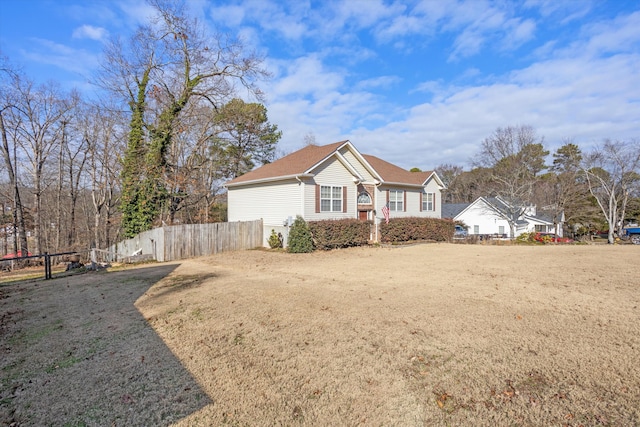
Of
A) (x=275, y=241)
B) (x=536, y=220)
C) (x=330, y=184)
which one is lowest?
(x=275, y=241)

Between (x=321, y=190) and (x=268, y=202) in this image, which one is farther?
(x=268, y=202)

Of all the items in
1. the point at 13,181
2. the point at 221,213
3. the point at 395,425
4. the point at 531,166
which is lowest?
the point at 395,425

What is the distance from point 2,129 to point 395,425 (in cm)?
3077

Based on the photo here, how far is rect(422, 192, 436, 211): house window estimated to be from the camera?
24.8 metres

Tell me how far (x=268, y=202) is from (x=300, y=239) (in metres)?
4.29

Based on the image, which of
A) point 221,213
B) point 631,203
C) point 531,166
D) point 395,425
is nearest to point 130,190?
point 221,213

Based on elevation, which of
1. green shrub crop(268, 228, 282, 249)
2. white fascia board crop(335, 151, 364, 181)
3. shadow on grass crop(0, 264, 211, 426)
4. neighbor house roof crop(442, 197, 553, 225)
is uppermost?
white fascia board crop(335, 151, 364, 181)

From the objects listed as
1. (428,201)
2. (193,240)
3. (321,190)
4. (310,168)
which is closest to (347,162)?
(321,190)

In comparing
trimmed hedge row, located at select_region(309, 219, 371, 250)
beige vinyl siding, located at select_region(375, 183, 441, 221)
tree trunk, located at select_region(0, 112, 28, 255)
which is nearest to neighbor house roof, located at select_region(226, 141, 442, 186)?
beige vinyl siding, located at select_region(375, 183, 441, 221)

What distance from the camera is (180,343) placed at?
4.52 metres

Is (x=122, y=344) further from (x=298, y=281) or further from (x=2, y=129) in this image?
(x=2, y=129)

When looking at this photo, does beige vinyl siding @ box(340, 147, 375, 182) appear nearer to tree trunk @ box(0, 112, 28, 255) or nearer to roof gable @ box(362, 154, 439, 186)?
roof gable @ box(362, 154, 439, 186)

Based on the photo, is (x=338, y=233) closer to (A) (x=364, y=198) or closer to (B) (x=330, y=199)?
(B) (x=330, y=199)

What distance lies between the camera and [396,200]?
22.5m
